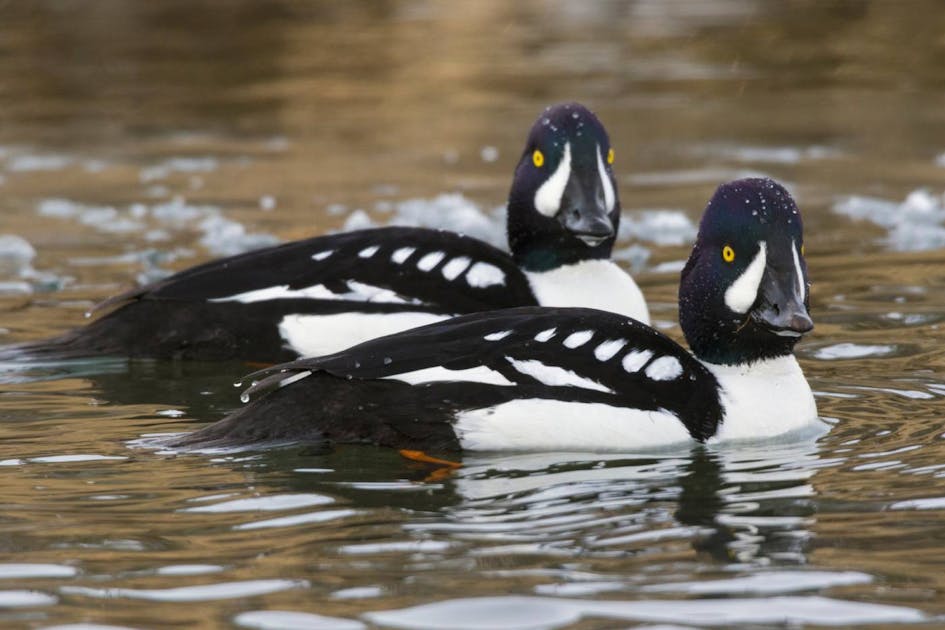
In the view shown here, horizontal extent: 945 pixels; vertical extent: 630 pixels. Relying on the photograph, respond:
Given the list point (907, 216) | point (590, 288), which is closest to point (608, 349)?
point (590, 288)

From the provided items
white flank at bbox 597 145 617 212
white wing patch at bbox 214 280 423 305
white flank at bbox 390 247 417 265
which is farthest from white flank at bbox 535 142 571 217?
white wing patch at bbox 214 280 423 305

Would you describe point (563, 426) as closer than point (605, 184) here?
Yes

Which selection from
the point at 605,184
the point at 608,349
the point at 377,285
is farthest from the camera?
the point at 605,184

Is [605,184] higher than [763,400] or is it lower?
higher

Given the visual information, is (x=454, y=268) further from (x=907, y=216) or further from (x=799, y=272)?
(x=907, y=216)

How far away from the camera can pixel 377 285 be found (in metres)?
7.38

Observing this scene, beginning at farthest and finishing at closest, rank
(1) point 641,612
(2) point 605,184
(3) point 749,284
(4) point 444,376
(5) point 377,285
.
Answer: (2) point 605,184 → (5) point 377,285 → (3) point 749,284 → (4) point 444,376 → (1) point 641,612

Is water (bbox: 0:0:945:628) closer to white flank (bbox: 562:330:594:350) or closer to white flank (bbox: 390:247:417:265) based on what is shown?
white flank (bbox: 562:330:594:350)

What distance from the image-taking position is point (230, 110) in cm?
1588

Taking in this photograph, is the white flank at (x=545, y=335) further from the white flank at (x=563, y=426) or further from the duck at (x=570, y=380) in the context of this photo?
the white flank at (x=563, y=426)

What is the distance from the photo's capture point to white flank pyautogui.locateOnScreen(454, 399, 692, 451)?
5.83 metres

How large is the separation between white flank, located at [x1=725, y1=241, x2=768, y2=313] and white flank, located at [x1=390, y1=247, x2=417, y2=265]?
1.77m

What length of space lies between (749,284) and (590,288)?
167 centimetres

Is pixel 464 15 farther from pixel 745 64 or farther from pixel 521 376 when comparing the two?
pixel 521 376
